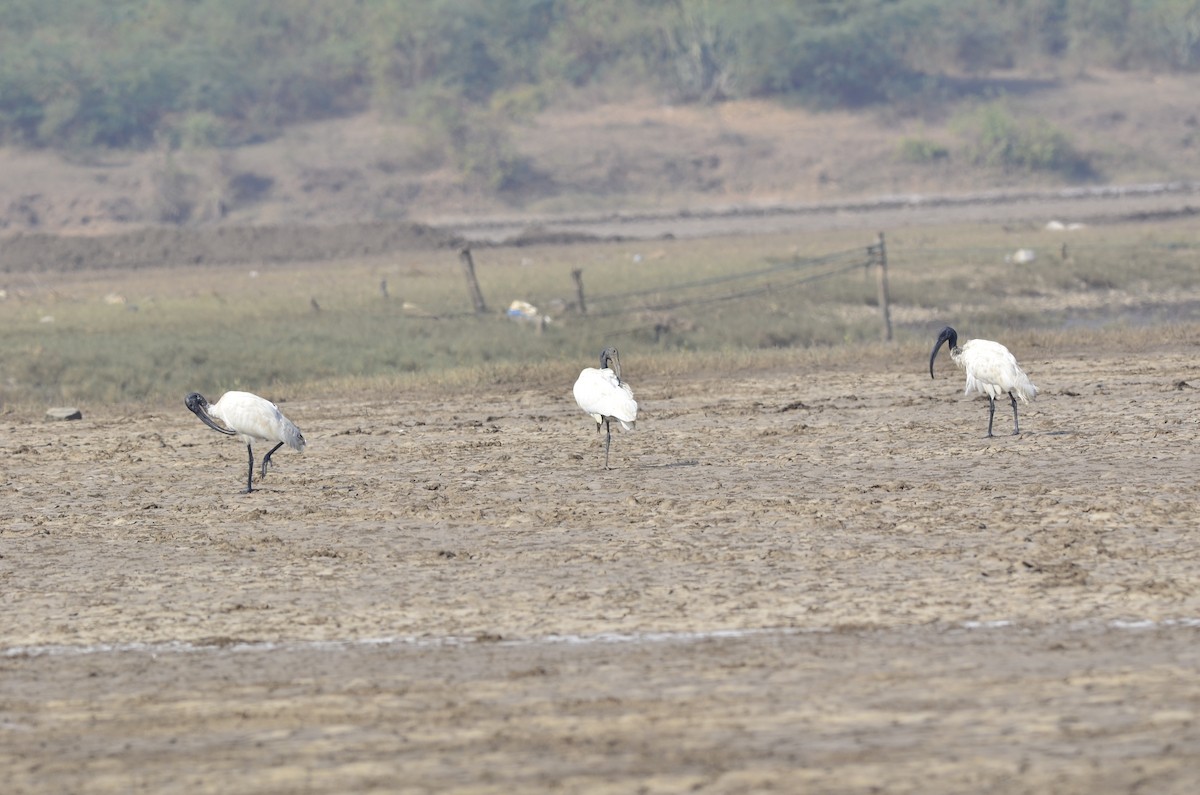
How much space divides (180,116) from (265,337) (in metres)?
55.0

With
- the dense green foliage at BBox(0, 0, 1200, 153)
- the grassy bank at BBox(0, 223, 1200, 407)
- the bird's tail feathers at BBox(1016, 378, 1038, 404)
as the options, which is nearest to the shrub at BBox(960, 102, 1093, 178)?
the dense green foliage at BBox(0, 0, 1200, 153)

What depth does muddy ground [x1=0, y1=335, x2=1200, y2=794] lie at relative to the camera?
6477 mm

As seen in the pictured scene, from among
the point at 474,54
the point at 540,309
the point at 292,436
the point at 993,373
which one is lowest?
the point at 292,436

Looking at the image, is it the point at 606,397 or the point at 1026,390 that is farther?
the point at 1026,390

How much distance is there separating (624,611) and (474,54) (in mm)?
77282

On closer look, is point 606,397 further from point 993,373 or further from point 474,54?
point 474,54

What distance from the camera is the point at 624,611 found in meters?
8.80

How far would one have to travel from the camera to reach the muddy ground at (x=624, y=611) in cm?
648

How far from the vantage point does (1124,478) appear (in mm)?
12031

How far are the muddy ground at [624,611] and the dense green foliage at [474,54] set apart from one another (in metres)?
55.4

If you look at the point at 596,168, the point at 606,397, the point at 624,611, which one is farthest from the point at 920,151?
the point at 624,611

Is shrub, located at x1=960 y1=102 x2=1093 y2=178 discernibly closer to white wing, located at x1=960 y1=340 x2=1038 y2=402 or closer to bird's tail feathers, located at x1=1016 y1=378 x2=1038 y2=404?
white wing, located at x1=960 y1=340 x2=1038 y2=402

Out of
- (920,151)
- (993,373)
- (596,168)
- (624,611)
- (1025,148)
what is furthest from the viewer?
(920,151)

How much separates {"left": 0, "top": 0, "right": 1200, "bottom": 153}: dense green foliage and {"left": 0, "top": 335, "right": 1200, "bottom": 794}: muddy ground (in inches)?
2182
